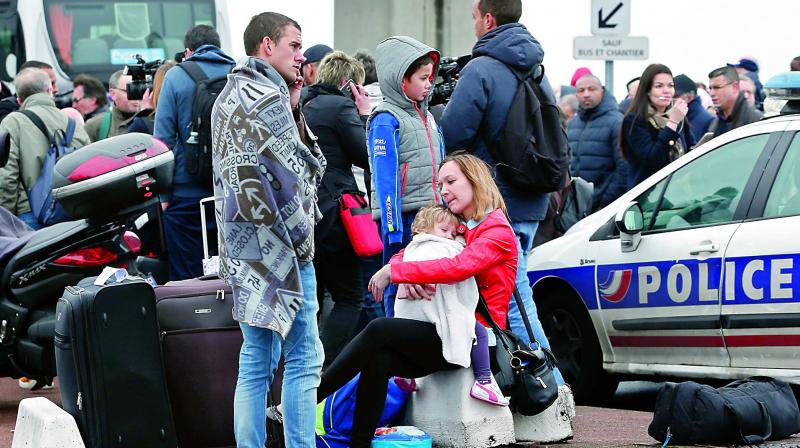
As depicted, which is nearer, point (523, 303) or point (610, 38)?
point (523, 303)

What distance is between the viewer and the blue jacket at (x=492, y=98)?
7.14 metres

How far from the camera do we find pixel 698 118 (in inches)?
478

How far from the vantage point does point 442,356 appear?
A: 240 inches

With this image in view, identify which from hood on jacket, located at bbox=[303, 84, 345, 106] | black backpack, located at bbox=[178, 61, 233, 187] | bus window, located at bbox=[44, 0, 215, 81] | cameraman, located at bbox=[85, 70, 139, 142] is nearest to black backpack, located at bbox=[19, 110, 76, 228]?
cameraman, located at bbox=[85, 70, 139, 142]

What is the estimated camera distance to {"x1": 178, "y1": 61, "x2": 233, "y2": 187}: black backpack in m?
7.91

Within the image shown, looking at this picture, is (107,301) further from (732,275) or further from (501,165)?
(732,275)

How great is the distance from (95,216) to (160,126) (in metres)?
1.01

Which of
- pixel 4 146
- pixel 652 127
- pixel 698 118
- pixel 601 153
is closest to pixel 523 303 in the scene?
pixel 4 146

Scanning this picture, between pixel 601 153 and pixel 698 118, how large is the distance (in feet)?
4.24

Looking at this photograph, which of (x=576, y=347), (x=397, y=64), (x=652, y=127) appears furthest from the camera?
(x=652, y=127)

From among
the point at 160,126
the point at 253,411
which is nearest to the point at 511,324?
the point at 253,411

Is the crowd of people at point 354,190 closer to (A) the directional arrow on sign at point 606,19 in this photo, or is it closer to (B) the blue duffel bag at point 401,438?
(B) the blue duffel bag at point 401,438

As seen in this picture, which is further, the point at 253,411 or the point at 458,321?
the point at 458,321

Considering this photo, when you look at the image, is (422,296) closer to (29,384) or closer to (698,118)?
(29,384)
